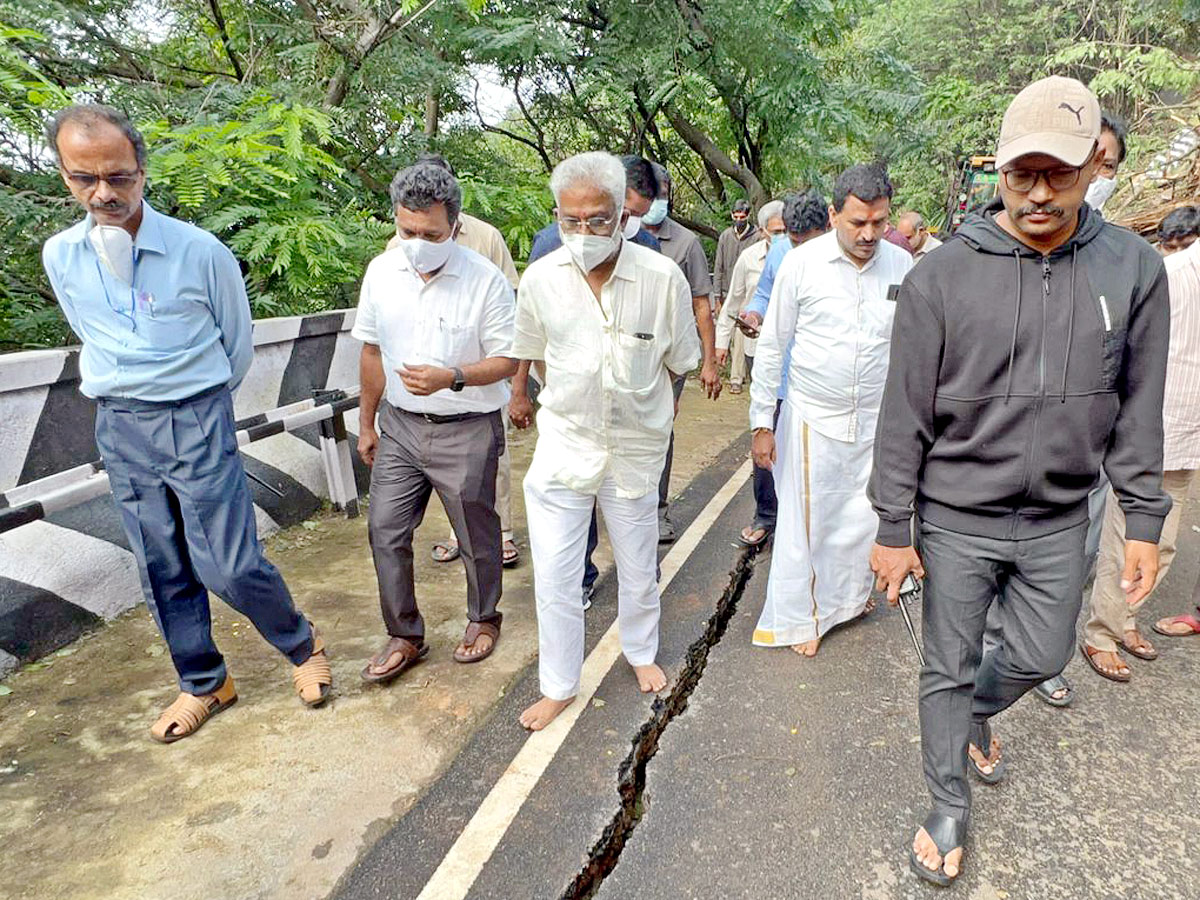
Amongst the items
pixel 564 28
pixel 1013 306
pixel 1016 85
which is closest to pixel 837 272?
pixel 1013 306

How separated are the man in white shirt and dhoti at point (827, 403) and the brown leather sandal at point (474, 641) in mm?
1135

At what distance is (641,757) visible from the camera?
269 cm

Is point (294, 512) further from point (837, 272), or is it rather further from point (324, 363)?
point (837, 272)

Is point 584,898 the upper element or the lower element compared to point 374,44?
lower

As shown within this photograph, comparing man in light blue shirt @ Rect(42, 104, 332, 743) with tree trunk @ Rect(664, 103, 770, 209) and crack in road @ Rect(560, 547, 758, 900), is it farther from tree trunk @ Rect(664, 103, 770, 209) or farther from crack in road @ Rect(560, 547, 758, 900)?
tree trunk @ Rect(664, 103, 770, 209)

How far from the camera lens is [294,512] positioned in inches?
179

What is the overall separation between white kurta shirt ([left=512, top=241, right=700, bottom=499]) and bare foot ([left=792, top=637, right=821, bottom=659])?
112 centimetres

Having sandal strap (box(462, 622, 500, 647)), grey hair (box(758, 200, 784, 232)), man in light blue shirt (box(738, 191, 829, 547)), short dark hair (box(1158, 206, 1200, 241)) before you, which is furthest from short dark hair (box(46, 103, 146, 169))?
grey hair (box(758, 200, 784, 232))

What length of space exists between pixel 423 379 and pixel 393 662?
114 cm

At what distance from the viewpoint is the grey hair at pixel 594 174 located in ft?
8.11

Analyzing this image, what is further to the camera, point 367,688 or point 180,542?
point 367,688

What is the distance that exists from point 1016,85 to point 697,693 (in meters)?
20.8

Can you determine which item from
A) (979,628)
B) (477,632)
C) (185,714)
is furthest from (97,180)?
(979,628)

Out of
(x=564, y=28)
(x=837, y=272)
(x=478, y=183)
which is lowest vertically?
(x=837, y=272)
